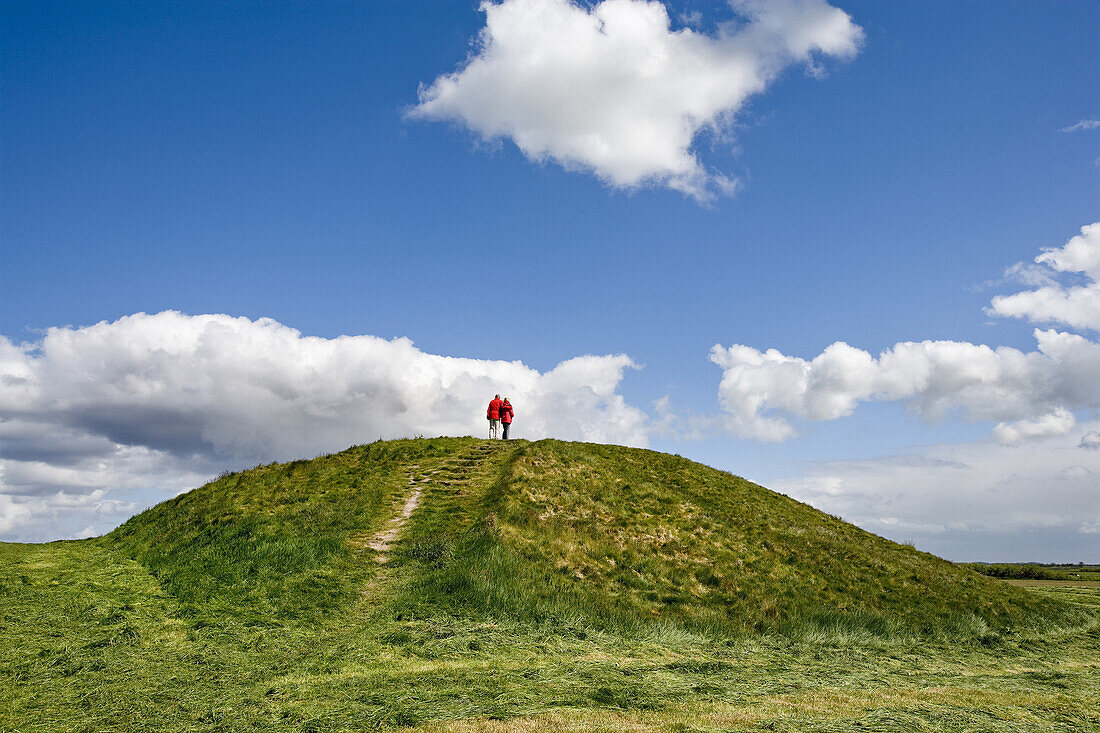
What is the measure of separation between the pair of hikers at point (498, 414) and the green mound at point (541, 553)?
503 cm

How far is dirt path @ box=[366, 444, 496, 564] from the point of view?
22.6m

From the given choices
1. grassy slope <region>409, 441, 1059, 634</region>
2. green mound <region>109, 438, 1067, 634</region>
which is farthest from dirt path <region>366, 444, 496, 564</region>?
grassy slope <region>409, 441, 1059, 634</region>

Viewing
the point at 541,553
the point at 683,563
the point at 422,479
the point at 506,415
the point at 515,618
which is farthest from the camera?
the point at 506,415

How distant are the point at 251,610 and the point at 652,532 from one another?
14878mm

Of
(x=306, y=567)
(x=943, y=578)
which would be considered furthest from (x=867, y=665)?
(x=306, y=567)

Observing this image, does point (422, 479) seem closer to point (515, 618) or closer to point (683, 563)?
point (515, 618)

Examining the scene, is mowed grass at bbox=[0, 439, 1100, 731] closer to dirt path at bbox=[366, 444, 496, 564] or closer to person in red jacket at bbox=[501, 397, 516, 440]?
dirt path at bbox=[366, 444, 496, 564]

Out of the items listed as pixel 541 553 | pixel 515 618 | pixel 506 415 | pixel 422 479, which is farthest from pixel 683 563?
pixel 506 415

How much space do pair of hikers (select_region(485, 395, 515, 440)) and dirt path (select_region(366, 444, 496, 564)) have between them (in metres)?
2.45

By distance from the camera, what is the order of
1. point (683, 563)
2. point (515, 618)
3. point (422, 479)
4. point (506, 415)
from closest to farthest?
point (515, 618) → point (683, 563) → point (422, 479) → point (506, 415)

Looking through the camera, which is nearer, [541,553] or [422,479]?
[541,553]

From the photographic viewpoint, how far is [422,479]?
29.7m

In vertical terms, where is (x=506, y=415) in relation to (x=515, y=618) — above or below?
above

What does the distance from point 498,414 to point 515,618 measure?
65.8 ft
